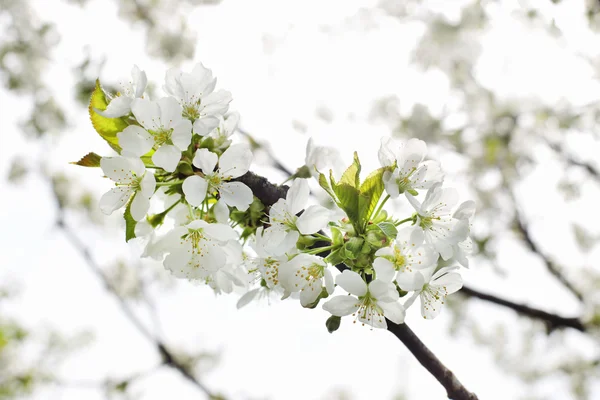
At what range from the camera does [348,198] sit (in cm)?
100

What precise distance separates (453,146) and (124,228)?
4.51m

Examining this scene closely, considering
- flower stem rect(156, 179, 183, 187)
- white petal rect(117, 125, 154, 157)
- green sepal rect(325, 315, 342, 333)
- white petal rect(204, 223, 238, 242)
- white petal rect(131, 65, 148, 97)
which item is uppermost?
white petal rect(131, 65, 148, 97)

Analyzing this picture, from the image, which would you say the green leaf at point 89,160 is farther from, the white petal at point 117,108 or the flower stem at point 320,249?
the flower stem at point 320,249

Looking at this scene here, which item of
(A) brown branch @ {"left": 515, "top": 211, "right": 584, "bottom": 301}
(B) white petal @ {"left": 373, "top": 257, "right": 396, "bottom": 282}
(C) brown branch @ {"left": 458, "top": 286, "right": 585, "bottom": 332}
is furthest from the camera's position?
(A) brown branch @ {"left": 515, "top": 211, "right": 584, "bottom": 301}

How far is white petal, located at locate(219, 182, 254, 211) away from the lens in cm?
104

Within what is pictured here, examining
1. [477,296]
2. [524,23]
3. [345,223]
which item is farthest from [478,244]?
[345,223]

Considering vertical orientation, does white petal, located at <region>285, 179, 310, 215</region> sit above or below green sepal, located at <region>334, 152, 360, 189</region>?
below

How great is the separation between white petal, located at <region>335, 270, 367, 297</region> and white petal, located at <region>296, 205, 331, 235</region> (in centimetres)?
11

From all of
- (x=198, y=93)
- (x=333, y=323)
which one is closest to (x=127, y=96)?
(x=198, y=93)

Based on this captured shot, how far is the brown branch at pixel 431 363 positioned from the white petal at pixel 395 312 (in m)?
0.07

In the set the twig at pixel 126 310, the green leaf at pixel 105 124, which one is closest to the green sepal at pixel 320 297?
the green leaf at pixel 105 124

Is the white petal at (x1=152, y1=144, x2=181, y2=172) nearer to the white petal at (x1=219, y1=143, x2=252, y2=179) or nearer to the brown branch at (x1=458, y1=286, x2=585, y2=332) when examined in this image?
the white petal at (x1=219, y1=143, x2=252, y2=179)

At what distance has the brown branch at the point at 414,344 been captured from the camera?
1046 mm

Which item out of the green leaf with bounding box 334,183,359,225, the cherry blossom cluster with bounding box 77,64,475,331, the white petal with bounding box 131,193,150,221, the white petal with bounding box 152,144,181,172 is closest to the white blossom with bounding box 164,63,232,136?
the cherry blossom cluster with bounding box 77,64,475,331
